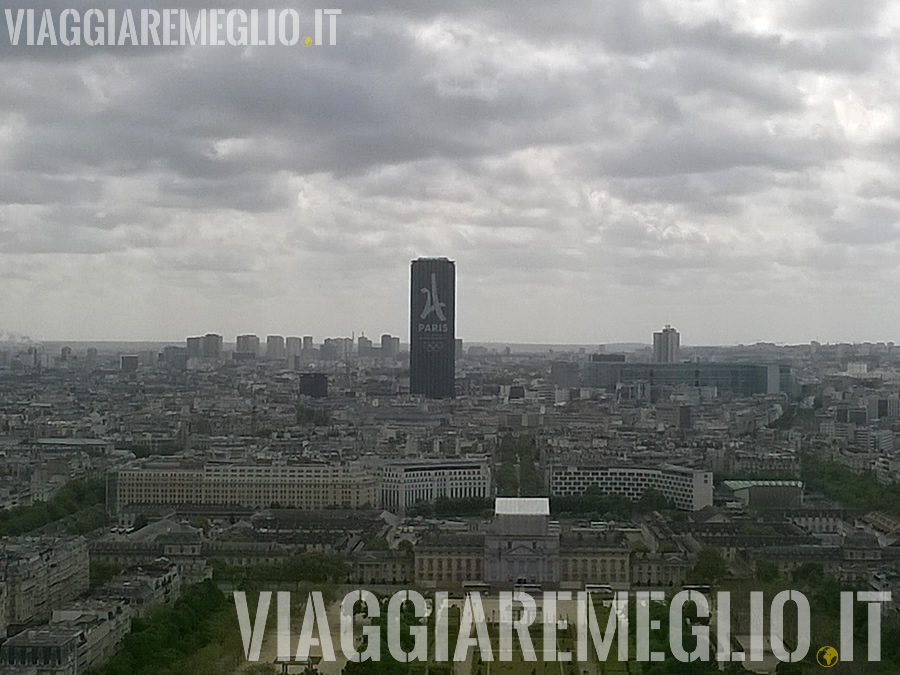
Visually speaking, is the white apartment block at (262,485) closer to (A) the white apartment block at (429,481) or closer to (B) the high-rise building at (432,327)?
(A) the white apartment block at (429,481)

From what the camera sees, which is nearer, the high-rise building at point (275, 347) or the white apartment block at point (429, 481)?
the white apartment block at point (429, 481)

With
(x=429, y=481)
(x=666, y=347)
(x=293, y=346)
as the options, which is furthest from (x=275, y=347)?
(x=429, y=481)

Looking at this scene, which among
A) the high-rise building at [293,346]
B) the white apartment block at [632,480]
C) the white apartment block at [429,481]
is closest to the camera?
the white apartment block at [632,480]

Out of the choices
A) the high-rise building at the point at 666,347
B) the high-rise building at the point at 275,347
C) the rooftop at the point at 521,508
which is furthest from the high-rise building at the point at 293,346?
the rooftop at the point at 521,508

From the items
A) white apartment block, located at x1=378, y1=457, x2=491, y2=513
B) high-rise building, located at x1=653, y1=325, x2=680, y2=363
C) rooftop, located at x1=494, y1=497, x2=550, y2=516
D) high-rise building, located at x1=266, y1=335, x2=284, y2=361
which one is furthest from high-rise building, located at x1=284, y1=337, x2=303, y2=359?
rooftop, located at x1=494, y1=497, x2=550, y2=516

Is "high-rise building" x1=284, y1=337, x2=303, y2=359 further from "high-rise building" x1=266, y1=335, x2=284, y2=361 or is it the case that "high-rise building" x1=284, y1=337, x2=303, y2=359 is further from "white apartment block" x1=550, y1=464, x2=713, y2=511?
"white apartment block" x1=550, y1=464, x2=713, y2=511

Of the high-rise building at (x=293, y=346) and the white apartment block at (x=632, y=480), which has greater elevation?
the high-rise building at (x=293, y=346)

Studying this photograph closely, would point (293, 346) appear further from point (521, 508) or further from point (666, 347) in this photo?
point (521, 508)

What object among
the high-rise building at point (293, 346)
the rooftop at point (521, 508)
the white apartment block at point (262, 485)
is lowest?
the white apartment block at point (262, 485)
